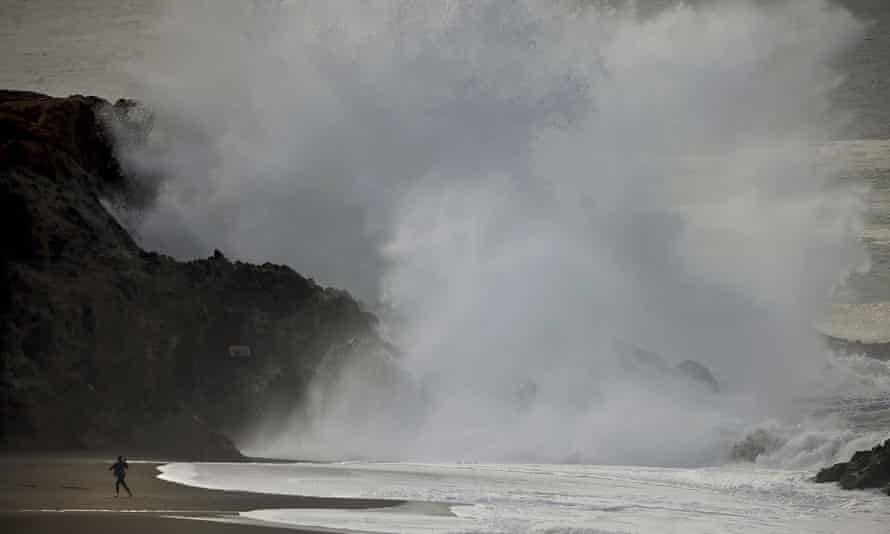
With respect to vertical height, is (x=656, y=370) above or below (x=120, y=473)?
above

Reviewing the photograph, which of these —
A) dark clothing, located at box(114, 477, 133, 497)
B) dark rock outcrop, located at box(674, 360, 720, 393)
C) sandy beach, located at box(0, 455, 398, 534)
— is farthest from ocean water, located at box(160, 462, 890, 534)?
dark rock outcrop, located at box(674, 360, 720, 393)

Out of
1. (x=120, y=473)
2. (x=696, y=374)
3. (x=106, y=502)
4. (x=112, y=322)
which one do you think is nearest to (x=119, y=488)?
(x=120, y=473)

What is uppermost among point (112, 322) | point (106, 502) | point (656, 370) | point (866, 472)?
point (656, 370)

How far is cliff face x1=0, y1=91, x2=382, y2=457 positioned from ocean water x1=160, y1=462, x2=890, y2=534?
1.79 metres

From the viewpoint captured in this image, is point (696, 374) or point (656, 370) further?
point (696, 374)

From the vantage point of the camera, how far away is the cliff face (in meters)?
19.7

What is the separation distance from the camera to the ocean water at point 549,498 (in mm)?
15750

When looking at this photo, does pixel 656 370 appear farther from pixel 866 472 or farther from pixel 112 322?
pixel 112 322

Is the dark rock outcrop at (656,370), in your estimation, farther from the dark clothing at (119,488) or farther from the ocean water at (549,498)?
the dark clothing at (119,488)

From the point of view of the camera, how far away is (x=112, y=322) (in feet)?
67.5

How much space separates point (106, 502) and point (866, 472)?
9.81 meters

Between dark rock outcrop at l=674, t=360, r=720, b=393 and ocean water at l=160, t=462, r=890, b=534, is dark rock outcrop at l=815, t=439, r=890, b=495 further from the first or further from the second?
dark rock outcrop at l=674, t=360, r=720, b=393

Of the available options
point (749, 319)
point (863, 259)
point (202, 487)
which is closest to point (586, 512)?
point (202, 487)

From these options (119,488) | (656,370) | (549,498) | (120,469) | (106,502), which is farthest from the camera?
(656,370)
